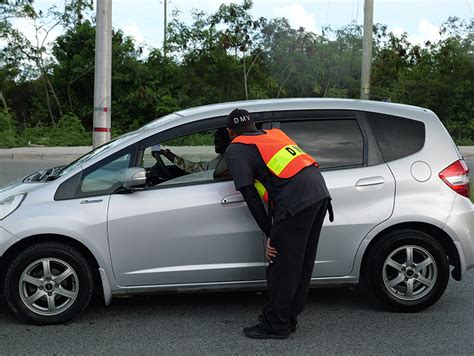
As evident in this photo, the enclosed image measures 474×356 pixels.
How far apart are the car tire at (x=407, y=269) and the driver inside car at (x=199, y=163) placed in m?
1.36

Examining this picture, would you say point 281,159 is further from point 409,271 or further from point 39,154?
point 39,154

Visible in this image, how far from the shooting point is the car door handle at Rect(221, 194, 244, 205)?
4742mm

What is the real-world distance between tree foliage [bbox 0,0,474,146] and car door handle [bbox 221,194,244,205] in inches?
795

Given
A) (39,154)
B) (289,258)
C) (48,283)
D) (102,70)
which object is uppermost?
(102,70)

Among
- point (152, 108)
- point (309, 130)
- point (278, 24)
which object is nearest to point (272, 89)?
point (278, 24)

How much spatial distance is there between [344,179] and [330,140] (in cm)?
36

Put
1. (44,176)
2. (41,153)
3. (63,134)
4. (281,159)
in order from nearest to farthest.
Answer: (281,159), (44,176), (41,153), (63,134)

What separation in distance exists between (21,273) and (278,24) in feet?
73.8

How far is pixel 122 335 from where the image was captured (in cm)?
454

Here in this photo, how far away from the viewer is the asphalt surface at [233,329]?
4293mm

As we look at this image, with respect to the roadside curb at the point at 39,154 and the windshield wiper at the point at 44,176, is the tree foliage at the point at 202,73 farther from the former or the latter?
Answer: the windshield wiper at the point at 44,176

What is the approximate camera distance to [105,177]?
15.8 ft

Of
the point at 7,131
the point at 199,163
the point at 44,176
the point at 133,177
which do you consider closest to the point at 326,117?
the point at 199,163

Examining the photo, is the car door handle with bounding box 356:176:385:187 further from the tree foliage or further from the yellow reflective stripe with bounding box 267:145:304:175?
the tree foliage
